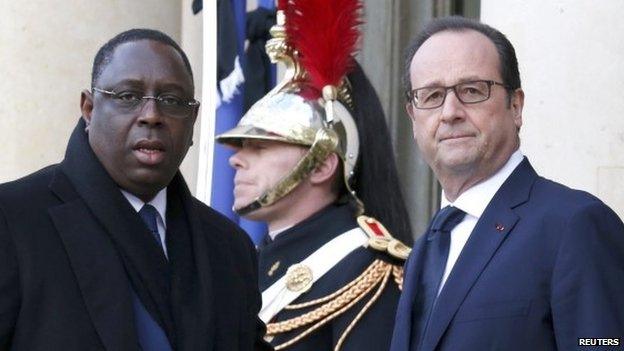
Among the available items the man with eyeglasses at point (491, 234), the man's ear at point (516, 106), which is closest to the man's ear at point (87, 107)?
the man with eyeglasses at point (491, 234)

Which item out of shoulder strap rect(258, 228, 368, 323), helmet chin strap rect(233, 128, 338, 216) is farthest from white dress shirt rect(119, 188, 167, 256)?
helmet chin strap rect(233, 128, 338, 216)

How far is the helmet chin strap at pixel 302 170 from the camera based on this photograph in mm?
5574

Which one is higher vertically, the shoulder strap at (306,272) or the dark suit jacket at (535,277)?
the dark suit jacket at (535,277)

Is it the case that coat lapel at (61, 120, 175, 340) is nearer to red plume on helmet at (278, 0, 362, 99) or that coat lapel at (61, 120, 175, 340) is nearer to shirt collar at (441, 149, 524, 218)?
shirt collar at (441, 149, 524, 218)

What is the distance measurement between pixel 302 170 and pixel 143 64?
66.7 inches

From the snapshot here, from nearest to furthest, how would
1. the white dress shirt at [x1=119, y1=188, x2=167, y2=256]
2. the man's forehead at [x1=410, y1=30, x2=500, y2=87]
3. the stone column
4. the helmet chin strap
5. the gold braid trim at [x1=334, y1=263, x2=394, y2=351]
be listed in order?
the white dress shirt at [x1=119, y1=188, x2=167, y2=256] → the man's forehead at [x1=410, y1=30, x2=500, y2=87] → the gold braid trim at [x1=334, y1=263, x2=394, y2=351] → the stone column → the helmet chin strap

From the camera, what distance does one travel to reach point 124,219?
3.85 m

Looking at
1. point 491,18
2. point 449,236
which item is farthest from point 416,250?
point 491,18

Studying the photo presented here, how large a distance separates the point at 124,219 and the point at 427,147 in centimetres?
81

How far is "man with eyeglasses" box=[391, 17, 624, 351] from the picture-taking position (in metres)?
3.74

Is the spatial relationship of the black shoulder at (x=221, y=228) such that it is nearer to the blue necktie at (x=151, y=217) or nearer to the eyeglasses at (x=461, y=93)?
the blue necktie at (x=151, y=217)

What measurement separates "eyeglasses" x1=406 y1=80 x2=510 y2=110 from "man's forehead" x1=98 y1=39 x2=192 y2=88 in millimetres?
614

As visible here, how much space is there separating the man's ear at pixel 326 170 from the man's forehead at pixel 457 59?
4.43 ft

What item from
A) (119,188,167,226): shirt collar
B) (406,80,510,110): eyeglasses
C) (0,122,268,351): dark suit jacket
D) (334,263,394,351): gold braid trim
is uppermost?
(406,80,510,110): eyeglasses
